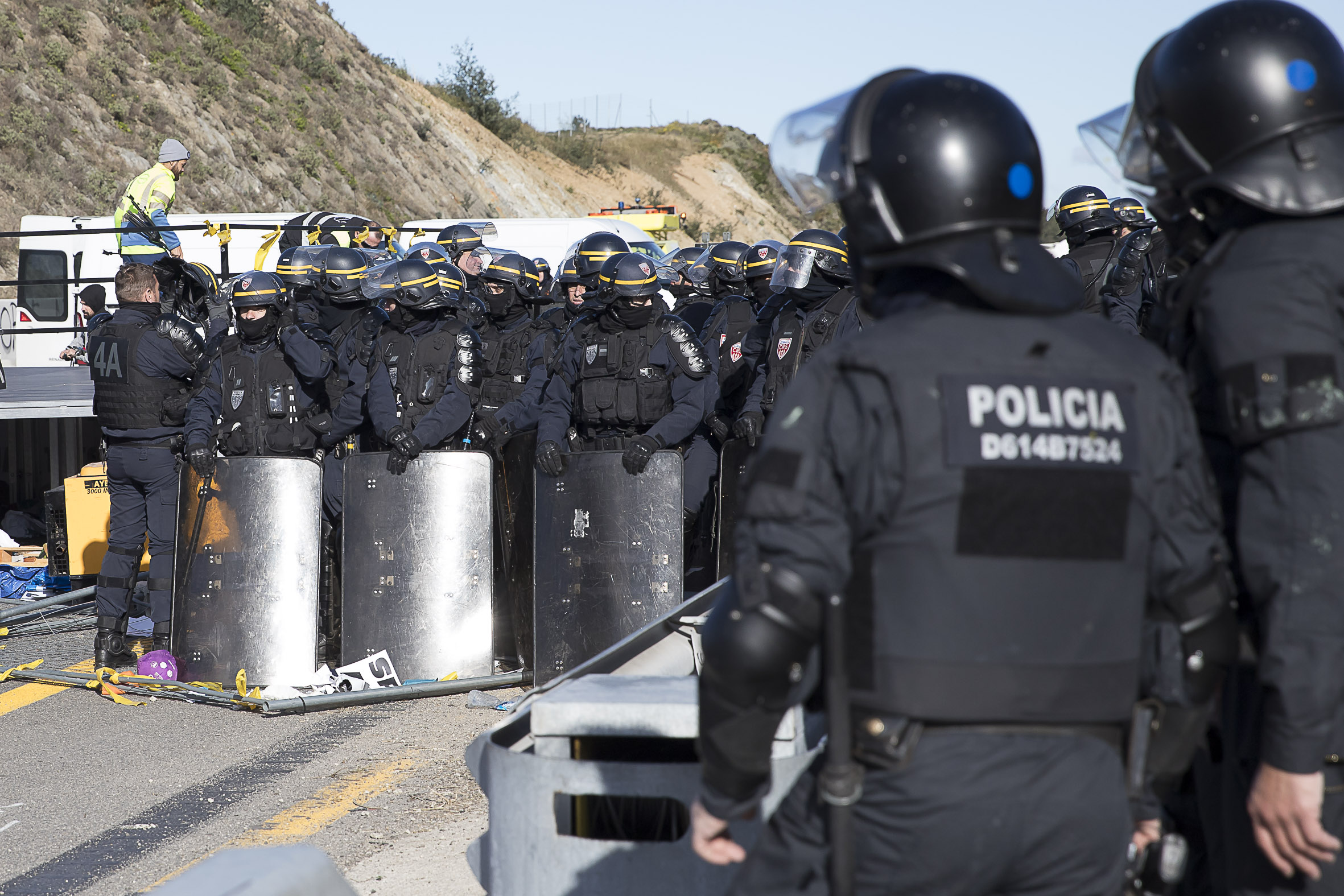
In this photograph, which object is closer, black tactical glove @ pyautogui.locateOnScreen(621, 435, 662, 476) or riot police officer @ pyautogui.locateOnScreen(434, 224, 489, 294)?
black tactical glove @ pyautogui.locateOnScreen(621, 435, 662, 476)

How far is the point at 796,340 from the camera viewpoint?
757 centimetres

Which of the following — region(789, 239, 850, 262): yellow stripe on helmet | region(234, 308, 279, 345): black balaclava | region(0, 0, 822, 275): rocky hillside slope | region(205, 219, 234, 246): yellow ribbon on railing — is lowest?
region(234, 308, 279, 345): black balaclava

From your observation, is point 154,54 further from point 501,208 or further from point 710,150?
point 710,150

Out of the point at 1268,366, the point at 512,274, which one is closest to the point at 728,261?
the point at 512,274

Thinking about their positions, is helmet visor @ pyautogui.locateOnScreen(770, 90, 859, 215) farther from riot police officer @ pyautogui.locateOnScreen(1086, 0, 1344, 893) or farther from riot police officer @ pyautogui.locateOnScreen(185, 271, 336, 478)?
riot police officer @ pyautogui.locateOnScreen(185, 271, 336, 478)

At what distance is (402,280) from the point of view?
8047 mm

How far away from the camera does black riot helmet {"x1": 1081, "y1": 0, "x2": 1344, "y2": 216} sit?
6.90 feet

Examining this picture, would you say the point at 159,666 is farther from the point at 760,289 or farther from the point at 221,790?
the point at 760,289

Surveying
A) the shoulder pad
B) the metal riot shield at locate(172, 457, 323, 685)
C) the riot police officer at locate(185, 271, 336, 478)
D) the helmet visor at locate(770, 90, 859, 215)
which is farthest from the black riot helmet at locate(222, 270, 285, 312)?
the helmet visor at locate(770, 90, 859, 215)

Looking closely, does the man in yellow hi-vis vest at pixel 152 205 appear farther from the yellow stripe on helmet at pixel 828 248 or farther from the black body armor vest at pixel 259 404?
the yellow stripe on helmet at pixel 828 248

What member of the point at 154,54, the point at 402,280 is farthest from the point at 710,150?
the point at 402,280

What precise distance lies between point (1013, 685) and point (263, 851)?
1.45 metres

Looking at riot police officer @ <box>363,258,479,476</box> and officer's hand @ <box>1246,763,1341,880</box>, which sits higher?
riot police officer @ <box>363,258,479,476</box>

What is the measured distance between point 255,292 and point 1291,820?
7.15 metres
